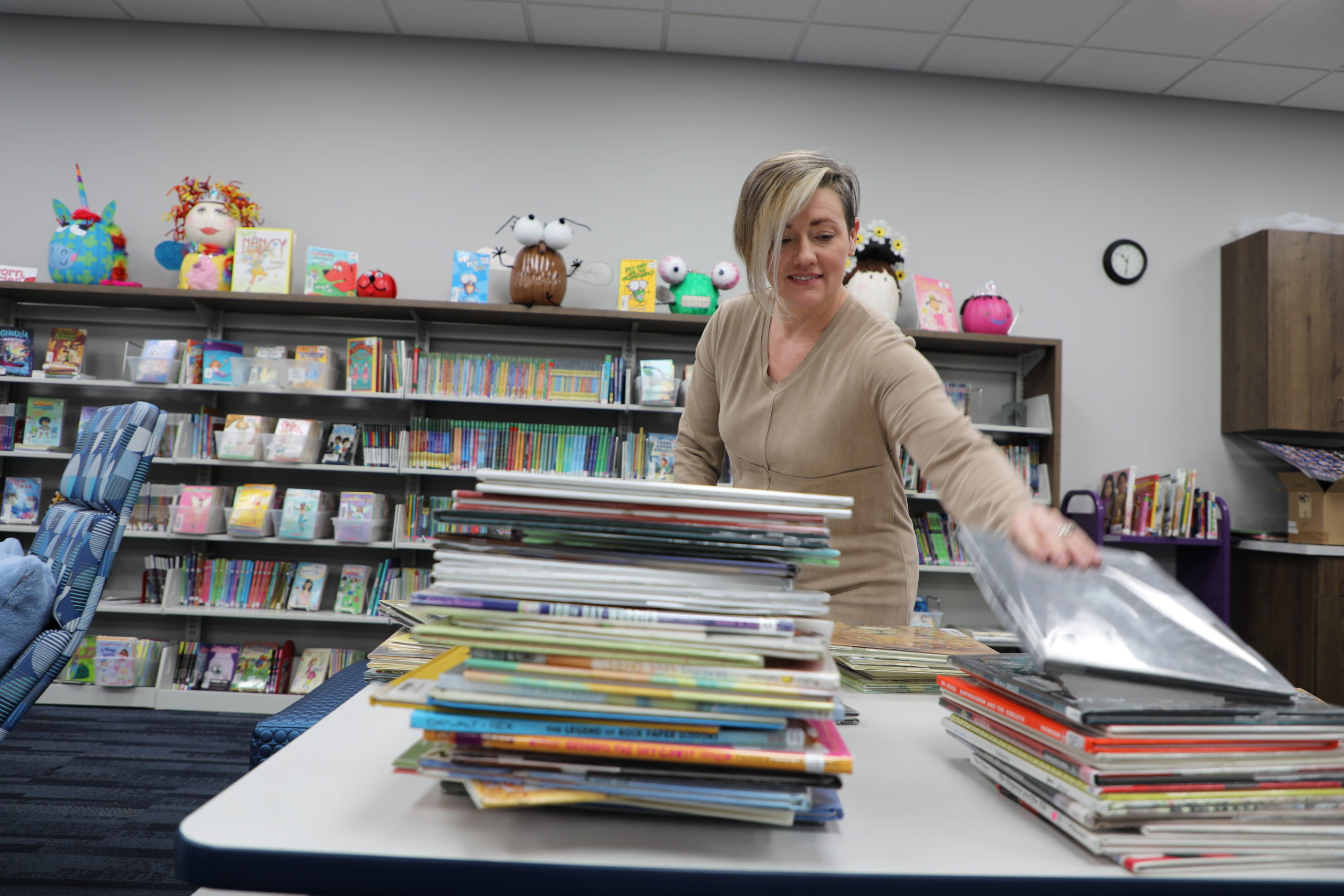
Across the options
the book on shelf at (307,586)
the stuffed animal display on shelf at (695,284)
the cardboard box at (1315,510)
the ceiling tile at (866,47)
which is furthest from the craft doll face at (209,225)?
the cardboard box at (1315,510)

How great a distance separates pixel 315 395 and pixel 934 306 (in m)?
2.93

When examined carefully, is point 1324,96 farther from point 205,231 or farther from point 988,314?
point 205,231

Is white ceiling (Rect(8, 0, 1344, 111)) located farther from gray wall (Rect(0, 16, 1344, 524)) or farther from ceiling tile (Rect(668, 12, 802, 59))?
gray wall (Rect(0, 16, 1344, 524))

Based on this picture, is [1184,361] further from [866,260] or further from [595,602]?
[595,602]

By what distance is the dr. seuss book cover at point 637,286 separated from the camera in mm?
3516

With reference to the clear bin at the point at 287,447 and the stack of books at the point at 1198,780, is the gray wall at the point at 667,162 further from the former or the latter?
the stack of books at the point at 1198,780

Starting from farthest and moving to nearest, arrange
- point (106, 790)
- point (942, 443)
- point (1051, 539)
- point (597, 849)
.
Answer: point (106, 790), point (942, 443), point (1051, 539), point (597, 849)

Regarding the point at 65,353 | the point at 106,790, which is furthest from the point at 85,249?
the point at 106,790

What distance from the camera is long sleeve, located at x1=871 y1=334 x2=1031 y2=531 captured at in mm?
772

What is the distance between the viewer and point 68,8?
3.68m

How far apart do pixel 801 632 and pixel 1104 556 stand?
29 cm

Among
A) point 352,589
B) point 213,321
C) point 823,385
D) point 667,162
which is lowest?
point 352,589

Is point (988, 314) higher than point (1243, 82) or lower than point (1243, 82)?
lower

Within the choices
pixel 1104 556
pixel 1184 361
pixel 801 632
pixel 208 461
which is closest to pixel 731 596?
pixel 801 632
